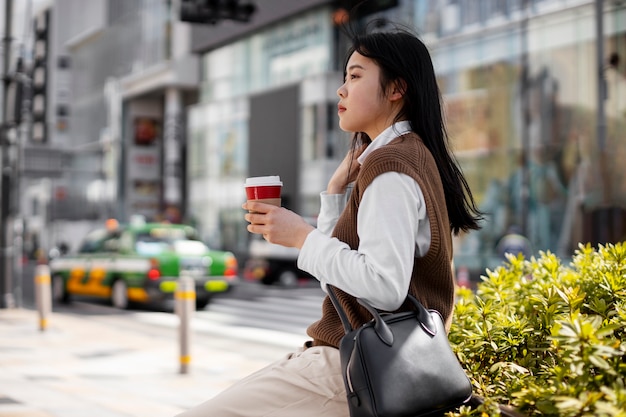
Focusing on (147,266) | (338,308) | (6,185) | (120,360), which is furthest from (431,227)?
(6,185)

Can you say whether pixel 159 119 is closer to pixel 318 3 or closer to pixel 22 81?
pixel 318 3

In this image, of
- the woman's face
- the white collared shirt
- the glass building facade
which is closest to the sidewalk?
the woman's face

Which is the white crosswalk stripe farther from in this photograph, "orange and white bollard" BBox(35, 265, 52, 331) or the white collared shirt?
the white collared shirt

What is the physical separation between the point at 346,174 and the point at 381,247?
0.64m

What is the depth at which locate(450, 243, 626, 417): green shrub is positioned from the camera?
1.87m

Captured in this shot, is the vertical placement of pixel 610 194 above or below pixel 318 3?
below

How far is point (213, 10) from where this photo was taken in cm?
1280

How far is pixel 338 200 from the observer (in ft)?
8.23

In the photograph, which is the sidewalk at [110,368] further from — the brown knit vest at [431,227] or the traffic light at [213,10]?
the brown knit vest at [431,227]

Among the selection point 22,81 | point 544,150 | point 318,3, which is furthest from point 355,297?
point 318,3

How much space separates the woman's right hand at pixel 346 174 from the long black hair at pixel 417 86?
286 mm

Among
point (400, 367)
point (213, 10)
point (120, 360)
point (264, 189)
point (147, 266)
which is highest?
point (213, 10)

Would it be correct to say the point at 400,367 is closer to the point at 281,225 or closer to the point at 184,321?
the point at 281,225

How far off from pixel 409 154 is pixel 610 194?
876 inches
